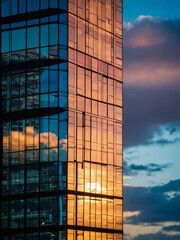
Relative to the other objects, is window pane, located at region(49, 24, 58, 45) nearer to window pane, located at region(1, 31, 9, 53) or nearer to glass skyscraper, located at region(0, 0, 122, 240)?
glass skyscraper, located at region(0, 0, 122, 240)

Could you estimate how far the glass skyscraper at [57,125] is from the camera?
70.9 m

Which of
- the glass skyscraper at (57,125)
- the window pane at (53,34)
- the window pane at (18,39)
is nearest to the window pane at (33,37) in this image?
the glass skyscraper at (57,125)

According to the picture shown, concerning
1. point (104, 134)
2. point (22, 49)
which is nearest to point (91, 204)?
point (104, 134)

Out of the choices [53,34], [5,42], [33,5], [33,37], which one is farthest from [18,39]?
[53,34]

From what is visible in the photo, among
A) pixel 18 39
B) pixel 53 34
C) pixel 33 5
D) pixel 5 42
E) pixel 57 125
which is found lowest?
pixel 57 125

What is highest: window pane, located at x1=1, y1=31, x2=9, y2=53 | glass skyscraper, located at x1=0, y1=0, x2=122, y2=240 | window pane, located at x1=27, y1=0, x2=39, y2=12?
window pane, located at x1=27, y1=0, x2=39, y2=12

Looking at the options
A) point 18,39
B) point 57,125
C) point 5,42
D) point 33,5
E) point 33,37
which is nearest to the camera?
point 57,125

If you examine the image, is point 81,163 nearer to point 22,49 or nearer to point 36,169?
point 36,169

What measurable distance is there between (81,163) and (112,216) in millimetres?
8941

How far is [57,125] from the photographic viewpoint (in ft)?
233

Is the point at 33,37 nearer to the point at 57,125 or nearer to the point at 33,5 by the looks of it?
the point at 33,5

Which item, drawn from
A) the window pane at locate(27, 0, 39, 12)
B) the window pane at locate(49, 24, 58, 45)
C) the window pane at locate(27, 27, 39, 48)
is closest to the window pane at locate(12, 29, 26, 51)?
the window pane at locate(27, 27, 39, 48)

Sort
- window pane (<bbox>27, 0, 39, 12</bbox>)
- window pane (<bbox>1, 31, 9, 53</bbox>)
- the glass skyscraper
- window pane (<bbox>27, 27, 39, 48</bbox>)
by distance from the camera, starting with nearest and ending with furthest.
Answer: the glass skyscraper
window pane (<bbox>27, 27, 39, 48</bbox>)
window pane (<bbox>27, 0, 39, 12</bbox>)
window pane (<bbox>1, 31, 9, 53</bbox>)

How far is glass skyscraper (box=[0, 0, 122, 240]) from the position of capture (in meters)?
70.9
